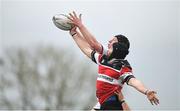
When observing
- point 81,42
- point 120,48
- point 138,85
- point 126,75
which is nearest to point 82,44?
Answer: point 81,42

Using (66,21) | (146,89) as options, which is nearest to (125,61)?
(146,89)

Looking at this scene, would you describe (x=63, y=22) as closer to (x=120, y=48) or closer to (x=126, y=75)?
(x=120, y=48)

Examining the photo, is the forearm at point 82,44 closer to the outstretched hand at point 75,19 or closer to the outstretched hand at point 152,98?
the outstretched hand at point 75,19

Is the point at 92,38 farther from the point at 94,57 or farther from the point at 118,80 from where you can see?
the point at 118,80

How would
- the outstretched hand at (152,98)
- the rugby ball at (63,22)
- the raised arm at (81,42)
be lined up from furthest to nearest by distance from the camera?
Result: 1. the rugby ball at (63,22)
2. the raised arm at (81,42)
3. the outstretched hand at (152,98)

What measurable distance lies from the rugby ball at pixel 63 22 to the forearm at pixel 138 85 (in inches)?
70.6

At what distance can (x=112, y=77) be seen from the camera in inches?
355

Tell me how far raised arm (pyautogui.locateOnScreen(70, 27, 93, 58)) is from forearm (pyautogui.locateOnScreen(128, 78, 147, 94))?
1.23 metres

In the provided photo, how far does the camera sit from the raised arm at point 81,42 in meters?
9.85

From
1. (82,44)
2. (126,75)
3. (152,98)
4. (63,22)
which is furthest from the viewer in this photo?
(63,22)

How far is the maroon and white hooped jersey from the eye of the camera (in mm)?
8969

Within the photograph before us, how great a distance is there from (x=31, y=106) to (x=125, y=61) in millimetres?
14445

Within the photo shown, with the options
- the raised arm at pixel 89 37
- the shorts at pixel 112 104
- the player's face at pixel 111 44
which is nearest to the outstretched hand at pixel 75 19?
the raised arm at pixel 89 37

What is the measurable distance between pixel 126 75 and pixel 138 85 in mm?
331
